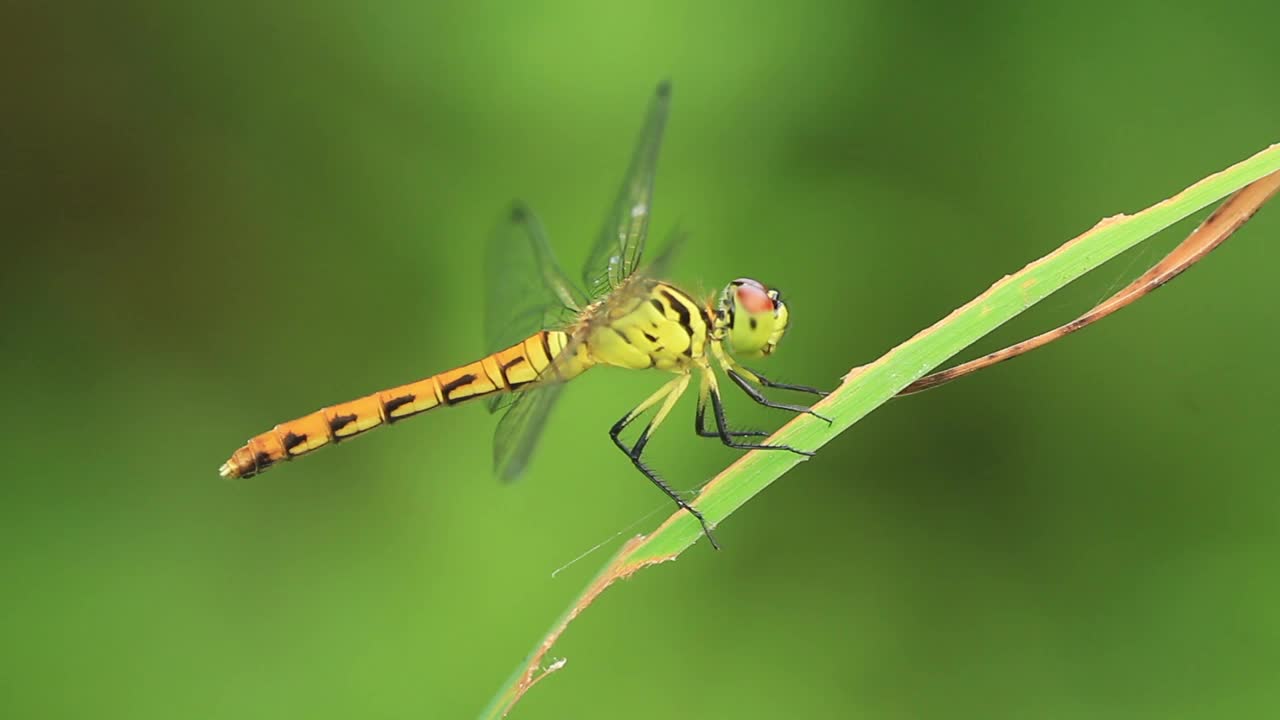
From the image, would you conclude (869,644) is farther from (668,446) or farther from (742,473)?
(742,473)

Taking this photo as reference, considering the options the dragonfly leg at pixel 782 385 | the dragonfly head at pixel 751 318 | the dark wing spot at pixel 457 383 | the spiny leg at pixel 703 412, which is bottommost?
the dragonfly leg at pixel 782 385

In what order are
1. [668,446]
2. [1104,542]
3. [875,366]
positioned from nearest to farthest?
[875,366] < [1104,542] < [668,446]

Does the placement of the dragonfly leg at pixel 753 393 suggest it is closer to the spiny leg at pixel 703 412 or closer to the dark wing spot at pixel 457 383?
the spiny leg at pixel 703 412

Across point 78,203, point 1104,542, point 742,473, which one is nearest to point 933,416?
point 1104,542

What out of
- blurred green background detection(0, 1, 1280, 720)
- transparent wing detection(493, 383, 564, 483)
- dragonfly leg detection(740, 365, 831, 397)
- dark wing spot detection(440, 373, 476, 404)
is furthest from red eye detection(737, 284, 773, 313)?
dark wing spot detection(440, 373, 476, 404)

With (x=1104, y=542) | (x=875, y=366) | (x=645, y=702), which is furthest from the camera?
(x=645, y=702)

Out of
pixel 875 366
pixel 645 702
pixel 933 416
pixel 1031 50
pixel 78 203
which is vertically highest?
pixel 78 203

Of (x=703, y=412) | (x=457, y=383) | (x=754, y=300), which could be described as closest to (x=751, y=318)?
(x=754, y=300)

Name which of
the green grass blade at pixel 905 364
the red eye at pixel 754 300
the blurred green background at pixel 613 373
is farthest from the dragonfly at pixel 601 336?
the green grass blade at pixel 905 364
